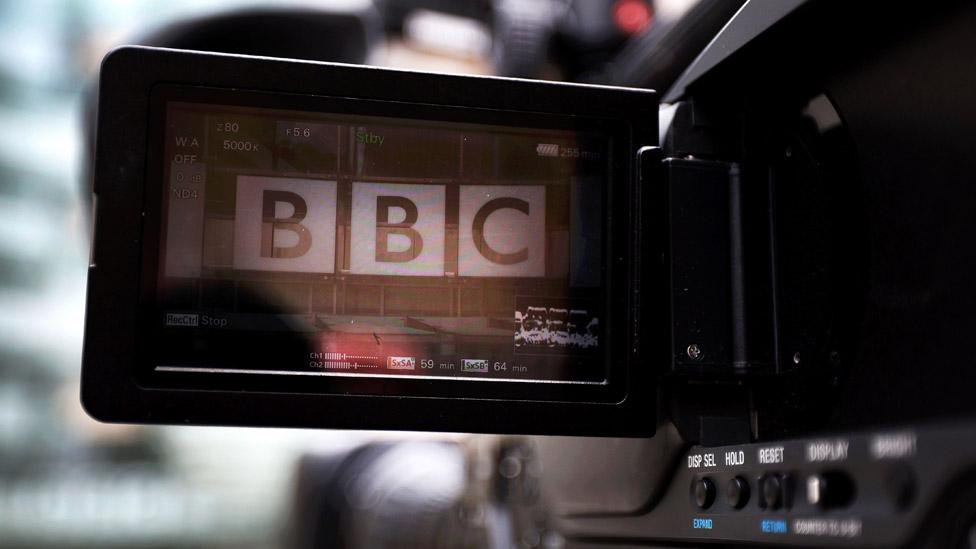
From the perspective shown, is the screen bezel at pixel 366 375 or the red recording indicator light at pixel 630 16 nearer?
the screen bezel at pixel 366 375

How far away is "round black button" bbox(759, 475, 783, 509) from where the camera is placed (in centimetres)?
76

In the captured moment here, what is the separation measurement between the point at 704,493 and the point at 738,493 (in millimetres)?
85

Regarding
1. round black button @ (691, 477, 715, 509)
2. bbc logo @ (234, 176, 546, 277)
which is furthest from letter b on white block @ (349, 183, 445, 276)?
round black button @ (691, 477, 715, 509)

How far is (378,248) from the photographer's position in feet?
3.29

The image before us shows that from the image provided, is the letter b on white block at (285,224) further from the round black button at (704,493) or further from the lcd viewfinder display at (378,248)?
the round black button at (704,493)

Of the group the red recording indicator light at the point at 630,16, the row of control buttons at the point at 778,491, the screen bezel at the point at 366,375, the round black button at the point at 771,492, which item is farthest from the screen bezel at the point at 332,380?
the red recording indicator light at the point at 630,16

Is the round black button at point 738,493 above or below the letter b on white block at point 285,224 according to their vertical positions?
below

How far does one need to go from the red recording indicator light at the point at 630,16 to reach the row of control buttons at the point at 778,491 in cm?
128

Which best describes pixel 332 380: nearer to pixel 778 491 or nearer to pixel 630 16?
pixel 778 491

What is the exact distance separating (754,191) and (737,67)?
0.13 meters

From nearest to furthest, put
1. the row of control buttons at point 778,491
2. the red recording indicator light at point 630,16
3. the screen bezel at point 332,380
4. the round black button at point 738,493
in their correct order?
the row of control buttons at point 778,491 < the round black button at point 738,493 < the screen bezel at point 332,380 < the red recording indicator light at point 630,16

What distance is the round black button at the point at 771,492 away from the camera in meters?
0.76

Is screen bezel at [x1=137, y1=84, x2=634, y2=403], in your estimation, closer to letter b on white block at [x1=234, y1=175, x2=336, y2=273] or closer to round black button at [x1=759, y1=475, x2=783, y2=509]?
letter b on white block at [x1=234, y1=175, x2=336, y2=273]

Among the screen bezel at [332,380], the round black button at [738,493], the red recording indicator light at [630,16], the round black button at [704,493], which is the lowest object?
the round black button at [704,493]
